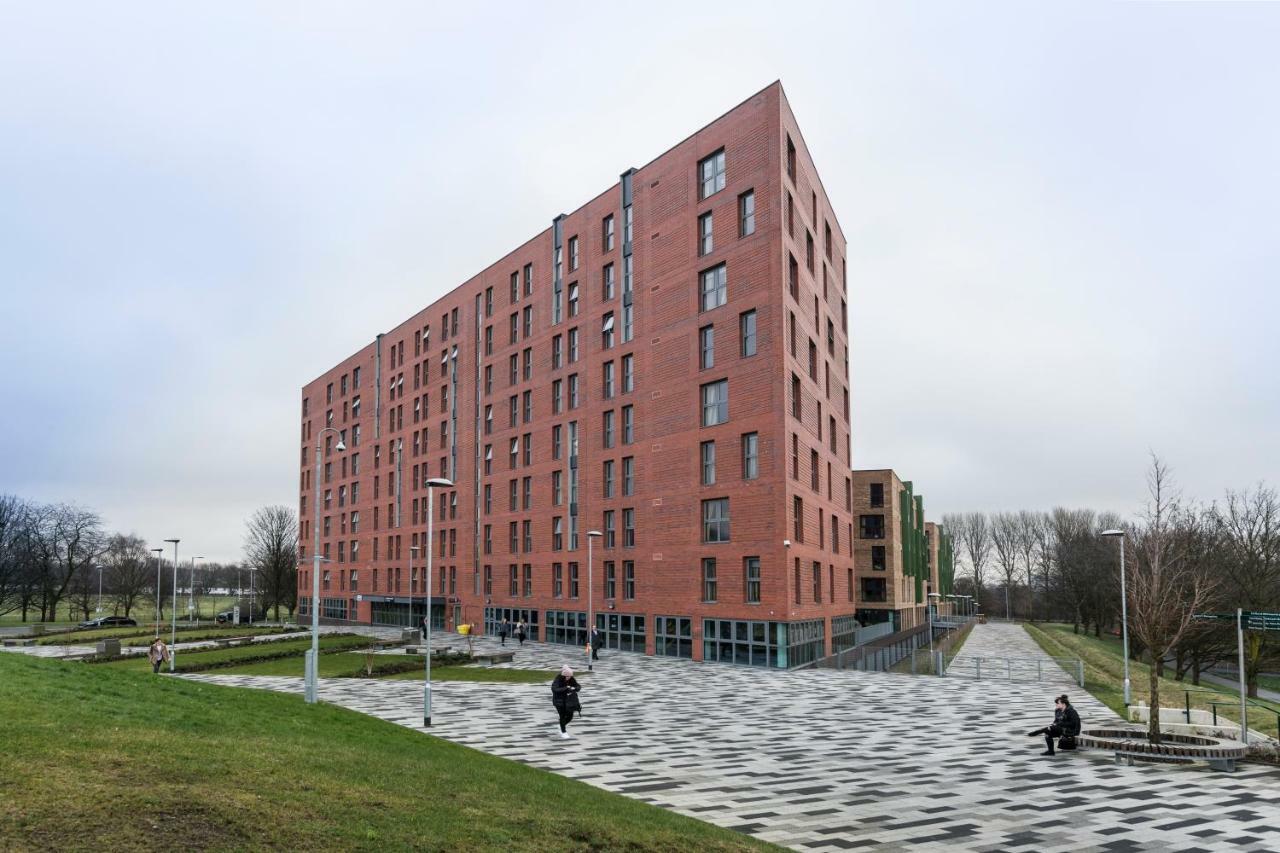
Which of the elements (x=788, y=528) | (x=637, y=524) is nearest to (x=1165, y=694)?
(x=788, y=528)

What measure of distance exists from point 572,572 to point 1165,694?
1341 inches

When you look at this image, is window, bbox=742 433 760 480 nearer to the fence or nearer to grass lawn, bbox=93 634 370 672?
the fence

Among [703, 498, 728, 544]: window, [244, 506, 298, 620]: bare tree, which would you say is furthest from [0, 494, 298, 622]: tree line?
[703, 498, 728, 544]: window

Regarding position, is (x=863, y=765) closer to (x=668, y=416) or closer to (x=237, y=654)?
(x=668, y=416)

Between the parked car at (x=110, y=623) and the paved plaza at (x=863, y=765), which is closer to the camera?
the paved plaza at (x=863, y=765)

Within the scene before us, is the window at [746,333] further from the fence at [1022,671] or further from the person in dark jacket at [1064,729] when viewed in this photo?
the person in dark jacket at [1064,729]

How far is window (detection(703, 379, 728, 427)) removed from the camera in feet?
153

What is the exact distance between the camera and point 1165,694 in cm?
3306

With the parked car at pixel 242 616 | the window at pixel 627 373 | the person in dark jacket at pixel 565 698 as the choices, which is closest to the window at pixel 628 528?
the window at pixel 627 373

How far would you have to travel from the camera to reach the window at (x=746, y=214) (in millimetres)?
46156

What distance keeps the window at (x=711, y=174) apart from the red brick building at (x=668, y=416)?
12 cm

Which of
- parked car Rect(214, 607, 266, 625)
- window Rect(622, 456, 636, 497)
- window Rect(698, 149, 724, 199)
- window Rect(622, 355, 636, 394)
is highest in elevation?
window Rect(698, 149, 724, 199)

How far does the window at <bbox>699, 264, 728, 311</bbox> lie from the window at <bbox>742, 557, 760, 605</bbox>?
1367 centimetres

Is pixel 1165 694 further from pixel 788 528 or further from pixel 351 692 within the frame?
pixel 351 692
